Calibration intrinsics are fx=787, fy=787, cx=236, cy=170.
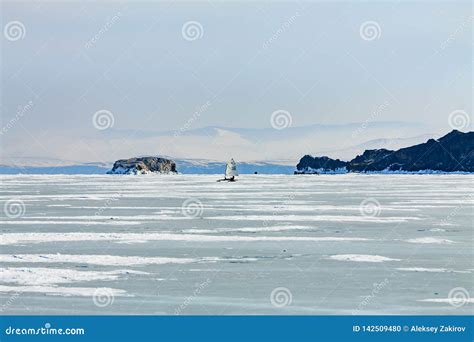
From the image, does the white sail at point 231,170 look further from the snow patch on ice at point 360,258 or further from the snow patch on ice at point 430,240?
the snow patch on ice at point 360,258

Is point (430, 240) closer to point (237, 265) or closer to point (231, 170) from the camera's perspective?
point (237, 265)

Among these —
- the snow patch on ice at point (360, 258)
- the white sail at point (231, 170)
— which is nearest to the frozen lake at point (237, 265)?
the snow patch on ice at point (360, 258)

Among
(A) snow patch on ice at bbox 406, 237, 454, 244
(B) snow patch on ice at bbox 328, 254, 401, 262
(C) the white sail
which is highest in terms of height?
(C) the white sail

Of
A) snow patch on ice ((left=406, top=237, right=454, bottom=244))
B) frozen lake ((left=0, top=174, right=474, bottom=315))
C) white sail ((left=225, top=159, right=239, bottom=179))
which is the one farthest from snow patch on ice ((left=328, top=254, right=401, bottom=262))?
white sail ((left=225, top=159, right=239, bottom=179))

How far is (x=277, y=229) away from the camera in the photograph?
28.4m

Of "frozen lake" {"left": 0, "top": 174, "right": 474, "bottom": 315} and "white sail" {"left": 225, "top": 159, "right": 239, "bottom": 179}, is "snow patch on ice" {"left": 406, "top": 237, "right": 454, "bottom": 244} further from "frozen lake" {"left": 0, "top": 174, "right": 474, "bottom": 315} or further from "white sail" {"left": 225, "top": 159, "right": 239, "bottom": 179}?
"white sail" {"left": 225, "top": 159, "right": 239, "bottom": 179}

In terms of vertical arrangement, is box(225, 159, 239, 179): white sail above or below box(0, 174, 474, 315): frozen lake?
above

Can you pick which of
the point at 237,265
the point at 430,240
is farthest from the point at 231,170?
the point at 237,265

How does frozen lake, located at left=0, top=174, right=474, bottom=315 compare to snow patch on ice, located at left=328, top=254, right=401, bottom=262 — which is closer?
frozen lake, located at left=0, top=174, right=474, bottom=315

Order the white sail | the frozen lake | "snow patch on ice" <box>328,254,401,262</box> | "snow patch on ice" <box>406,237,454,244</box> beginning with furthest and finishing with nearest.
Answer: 1. the white sail
2. "snow patch on ice" <box>406,237,454,244</box>
3. "snow patch on ice" <box>328,254,401,262</box>
4. the frozen lake
